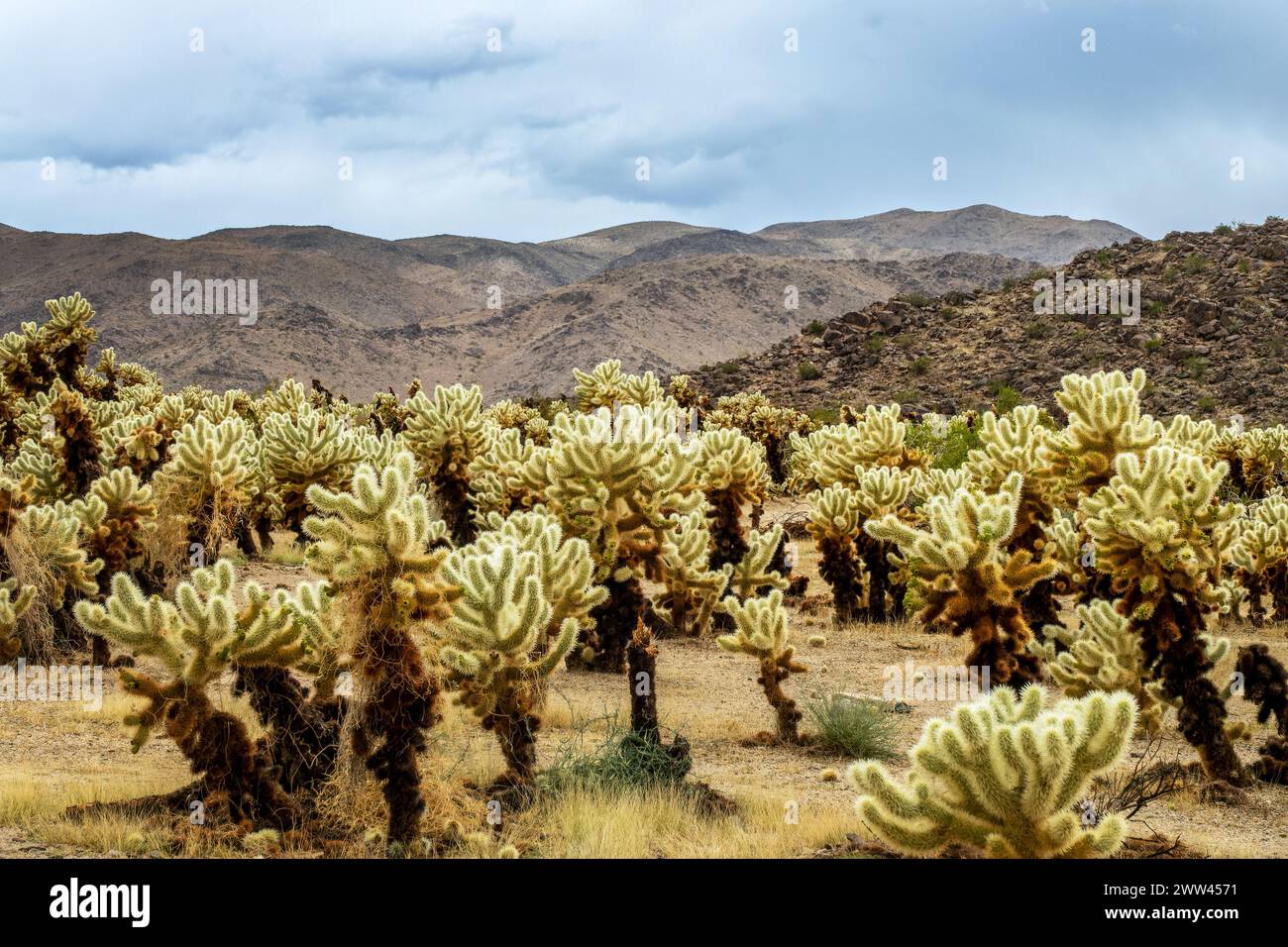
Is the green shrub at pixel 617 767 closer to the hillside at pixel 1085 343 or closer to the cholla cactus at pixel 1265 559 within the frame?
the cholla cactus at pixel 1265 559

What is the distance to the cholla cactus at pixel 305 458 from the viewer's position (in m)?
11.2

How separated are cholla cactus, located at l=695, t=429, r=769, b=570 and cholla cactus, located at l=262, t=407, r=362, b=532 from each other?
3.78 m

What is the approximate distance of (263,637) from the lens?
524cm

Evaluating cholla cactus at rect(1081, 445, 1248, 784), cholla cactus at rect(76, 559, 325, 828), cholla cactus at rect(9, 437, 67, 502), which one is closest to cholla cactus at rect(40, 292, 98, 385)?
cholla cactus at rect(9, 437, 67, 502)

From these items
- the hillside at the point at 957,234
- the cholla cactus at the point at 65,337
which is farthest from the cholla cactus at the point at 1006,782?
the hillside at the point at 957,234

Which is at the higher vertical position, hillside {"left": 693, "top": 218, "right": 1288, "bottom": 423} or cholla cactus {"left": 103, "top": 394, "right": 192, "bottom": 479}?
hillside {"left": 693, "top": 218, "right": 1288, "bottom": 423}

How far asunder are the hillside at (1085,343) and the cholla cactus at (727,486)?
2227 centimetres

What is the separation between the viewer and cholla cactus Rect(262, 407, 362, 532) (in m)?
11.2

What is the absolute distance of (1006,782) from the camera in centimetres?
360

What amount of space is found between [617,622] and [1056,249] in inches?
5159

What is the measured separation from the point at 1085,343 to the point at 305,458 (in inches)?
1222

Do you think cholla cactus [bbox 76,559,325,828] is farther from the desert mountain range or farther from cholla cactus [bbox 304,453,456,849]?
the desert mountain range

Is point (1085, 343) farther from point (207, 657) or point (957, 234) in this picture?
point (957, 234)

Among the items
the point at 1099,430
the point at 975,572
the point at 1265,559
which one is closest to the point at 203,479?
the point at 975,572
